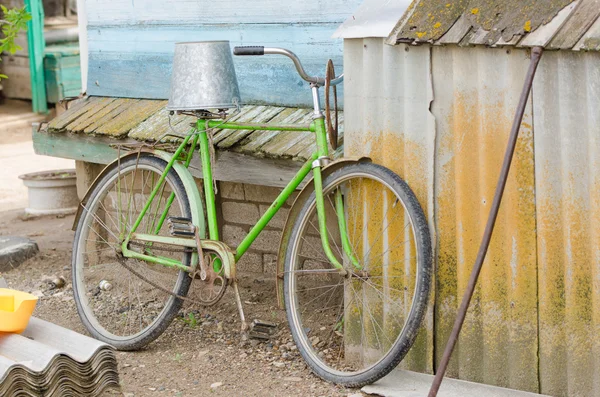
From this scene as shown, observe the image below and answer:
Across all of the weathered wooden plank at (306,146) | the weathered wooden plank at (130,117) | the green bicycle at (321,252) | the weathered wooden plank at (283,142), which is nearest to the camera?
the green bicycle at (321,252)

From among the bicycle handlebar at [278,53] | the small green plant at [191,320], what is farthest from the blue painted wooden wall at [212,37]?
the small green plant at [191,320]

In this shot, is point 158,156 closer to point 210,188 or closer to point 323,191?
point 210,188

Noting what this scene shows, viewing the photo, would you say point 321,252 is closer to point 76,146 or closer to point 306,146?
point 306,146

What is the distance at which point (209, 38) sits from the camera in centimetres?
553

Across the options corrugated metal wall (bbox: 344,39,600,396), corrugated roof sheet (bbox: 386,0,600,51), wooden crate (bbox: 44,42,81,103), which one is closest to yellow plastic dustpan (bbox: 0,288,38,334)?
corrugated metal wall (bbox: 344,39,600,396)

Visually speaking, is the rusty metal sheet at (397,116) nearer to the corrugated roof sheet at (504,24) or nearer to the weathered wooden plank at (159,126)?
the corrugated roof sheet at (504,24)

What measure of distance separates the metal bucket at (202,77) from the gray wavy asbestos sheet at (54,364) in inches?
50.2

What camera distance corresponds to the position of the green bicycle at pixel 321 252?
4109 millimetres

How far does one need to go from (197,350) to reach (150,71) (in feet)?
6.35

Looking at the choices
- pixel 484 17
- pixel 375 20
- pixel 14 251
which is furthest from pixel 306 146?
pixel 14 251

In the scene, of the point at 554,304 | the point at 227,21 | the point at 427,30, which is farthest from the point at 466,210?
the point at 227,21

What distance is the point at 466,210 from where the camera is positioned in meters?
3.92

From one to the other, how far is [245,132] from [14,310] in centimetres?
163

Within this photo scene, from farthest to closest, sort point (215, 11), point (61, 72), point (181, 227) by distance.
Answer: point (61, 72) → point (215, 11) → point (181, 227)
